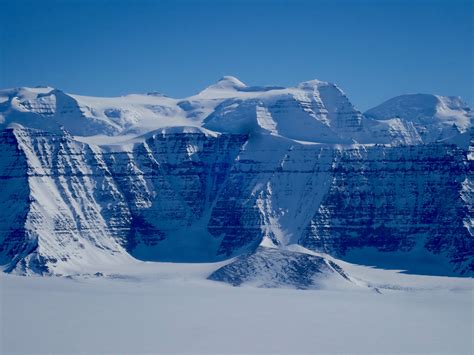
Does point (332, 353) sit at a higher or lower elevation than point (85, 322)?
higher

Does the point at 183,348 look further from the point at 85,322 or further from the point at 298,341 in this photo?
the point at 85,322

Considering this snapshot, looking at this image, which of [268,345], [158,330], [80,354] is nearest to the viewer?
[80,354]

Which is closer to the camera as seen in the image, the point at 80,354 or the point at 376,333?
the point at 80,354

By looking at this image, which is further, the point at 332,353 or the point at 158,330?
the point at 158,330

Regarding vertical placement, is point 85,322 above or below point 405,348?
below

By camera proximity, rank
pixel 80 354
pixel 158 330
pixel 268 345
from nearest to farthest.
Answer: pixel 80 354, pixel 268 345, pixel 158 330

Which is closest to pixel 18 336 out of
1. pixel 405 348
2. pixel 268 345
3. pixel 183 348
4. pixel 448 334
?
pixel 183 348

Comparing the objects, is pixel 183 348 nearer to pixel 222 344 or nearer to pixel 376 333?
pixel 222 344

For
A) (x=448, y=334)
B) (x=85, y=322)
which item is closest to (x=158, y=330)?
(x=85, y=322)
